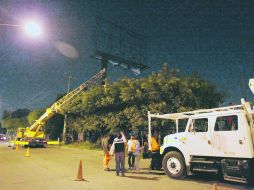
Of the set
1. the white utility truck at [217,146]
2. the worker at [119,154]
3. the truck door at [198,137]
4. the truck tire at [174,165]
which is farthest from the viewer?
the worker at [119,154]

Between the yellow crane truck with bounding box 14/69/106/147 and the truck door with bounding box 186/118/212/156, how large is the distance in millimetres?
25605

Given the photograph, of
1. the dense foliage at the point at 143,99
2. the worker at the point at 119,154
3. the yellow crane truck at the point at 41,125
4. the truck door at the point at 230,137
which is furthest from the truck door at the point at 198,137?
the yellow crane truck at the point at 41,125

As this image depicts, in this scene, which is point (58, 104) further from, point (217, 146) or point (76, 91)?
point (217, 146)

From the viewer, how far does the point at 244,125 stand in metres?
9.39

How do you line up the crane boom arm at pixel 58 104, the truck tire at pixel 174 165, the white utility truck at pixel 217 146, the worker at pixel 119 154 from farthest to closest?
the crane boom arm at pixel 58 104 → the worker at pixel 119 154 → the truck tire at pixel 174 165 → the white utility truck at pixel 217 146

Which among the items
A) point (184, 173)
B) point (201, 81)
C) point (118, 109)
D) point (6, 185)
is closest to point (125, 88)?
point (118, 109)

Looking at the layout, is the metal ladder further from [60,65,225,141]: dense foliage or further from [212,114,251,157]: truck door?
[212,114,251,157]: truck door

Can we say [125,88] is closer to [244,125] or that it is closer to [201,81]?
[201,81]

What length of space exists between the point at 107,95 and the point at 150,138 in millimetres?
15763

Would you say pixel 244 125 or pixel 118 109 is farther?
pixel 118 109

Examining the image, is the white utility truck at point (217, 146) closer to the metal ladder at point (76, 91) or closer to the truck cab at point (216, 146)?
the truck cab at point (216, 146)

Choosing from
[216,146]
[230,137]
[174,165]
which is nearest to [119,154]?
[174,165]

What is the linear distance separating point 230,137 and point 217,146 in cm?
57

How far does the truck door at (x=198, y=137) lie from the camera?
10172 millimetres
